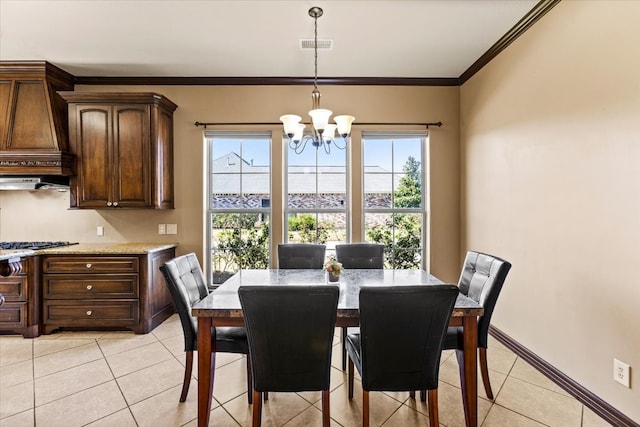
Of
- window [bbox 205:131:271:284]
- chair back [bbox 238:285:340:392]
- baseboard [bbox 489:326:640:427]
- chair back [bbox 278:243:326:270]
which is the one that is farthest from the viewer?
window [bbox 205:131:271:284]

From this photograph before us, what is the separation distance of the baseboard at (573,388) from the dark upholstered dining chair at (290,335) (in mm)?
1687

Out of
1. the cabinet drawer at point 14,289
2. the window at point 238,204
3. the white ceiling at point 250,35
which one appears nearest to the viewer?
the white ceiling at point 250,35

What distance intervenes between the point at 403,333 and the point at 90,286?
10.2 feet

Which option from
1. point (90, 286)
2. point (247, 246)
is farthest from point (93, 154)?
point (247, 246)

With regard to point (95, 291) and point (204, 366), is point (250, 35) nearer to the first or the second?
point (204, 366)

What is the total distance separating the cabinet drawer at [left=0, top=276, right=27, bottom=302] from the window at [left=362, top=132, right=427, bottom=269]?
139 inches

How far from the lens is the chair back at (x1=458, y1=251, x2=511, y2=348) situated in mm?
1903

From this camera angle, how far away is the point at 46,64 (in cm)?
323

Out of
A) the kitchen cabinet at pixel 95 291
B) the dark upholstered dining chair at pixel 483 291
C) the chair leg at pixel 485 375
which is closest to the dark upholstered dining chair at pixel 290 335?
the dark upholstered dining chair at pixel 483 291

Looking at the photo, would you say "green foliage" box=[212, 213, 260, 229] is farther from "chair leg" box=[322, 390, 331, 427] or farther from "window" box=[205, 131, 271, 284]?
"chair leg" box=[322, 390, 331, 427]

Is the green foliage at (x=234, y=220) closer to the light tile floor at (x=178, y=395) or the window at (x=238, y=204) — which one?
the window at (x=238, y=204)

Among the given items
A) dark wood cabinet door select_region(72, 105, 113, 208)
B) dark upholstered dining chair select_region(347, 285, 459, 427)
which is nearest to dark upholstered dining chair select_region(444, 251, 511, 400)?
dark upholstered dining chair select_region(347, 285, 459, 427)

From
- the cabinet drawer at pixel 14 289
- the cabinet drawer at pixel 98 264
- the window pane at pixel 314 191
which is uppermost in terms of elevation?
the window pane at pixel 314 191

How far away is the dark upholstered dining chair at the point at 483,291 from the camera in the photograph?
1.90m
